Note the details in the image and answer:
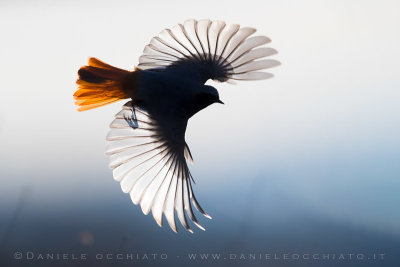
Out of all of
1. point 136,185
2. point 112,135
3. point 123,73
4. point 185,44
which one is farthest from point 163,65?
point 136,185

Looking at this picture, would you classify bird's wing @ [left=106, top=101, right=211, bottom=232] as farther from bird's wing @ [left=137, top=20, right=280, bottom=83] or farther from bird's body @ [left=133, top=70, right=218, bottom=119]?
bird's wing @ [left=137, top=20, right=280, bottom=83]

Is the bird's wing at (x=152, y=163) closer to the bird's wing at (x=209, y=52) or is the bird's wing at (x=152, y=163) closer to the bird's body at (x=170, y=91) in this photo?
the bird's body at (x=170, y=91)

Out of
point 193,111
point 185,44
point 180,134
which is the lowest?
point 180,134

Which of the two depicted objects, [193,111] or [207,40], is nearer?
[193,111]

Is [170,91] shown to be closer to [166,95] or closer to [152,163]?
[166,95]

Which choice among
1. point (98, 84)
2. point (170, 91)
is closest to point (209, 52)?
point (170, 91)

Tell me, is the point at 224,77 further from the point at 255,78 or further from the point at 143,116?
the point at 143,116

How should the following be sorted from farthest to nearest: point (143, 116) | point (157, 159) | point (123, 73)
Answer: point (157, 159) < point (143, 116) < point (123, 73)

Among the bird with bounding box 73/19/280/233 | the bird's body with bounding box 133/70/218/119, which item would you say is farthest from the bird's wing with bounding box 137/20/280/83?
the bird's body with bounding box 133/70/218/119
